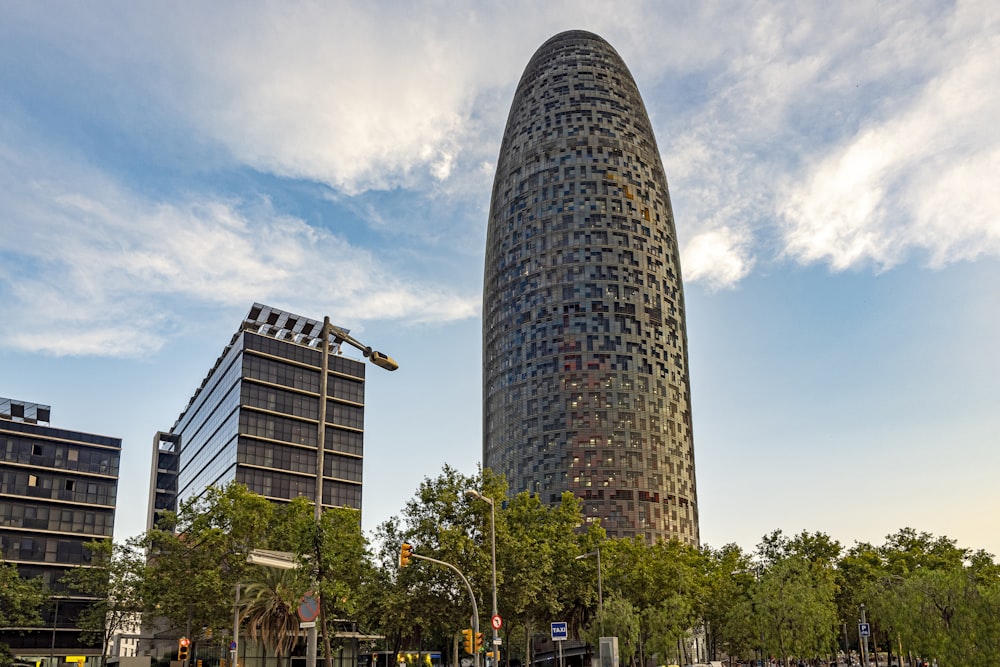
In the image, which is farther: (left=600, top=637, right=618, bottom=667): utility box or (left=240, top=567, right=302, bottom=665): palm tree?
(left=240, top=567, right=302, bottom=665): palm tree

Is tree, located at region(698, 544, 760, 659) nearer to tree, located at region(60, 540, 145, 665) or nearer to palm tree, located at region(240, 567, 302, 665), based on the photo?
palm tree, located at region(240, 567, 302, 665)

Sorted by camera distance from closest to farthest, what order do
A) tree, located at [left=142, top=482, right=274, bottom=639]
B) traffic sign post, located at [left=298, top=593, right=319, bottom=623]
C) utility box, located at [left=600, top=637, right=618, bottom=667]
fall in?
1. traffic sign post, located at [left=298, top=593, right=319, bottom=623]
2. utility box, located at [left=600, top=637, right=618, bottom=667]
3. tree, located at [left=142, top=482, right=274, bottom=639]

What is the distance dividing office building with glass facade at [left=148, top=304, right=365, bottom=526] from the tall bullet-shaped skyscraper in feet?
130

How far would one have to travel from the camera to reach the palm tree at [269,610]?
51.0 meters

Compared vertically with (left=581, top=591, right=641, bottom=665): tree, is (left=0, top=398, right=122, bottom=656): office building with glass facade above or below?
above

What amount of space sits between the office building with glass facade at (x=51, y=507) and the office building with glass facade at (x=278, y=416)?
15049 millimetres

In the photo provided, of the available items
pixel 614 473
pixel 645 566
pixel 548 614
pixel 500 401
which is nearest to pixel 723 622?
pixel 645 566

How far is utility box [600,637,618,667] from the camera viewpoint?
165ft

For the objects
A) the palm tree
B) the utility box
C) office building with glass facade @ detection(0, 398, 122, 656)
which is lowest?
the utility box

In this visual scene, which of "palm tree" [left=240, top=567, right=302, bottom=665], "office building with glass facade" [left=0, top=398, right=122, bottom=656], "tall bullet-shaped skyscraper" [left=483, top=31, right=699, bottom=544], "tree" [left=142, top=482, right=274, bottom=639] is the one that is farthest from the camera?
"tall bullet-shaped skyscraper" [left=483, top=31, right=699, bottom=544]

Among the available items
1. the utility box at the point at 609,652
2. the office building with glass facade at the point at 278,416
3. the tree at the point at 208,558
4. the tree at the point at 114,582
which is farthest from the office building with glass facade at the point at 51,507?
the utility box at the point at 609,652

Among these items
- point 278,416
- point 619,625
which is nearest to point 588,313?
point 278,416

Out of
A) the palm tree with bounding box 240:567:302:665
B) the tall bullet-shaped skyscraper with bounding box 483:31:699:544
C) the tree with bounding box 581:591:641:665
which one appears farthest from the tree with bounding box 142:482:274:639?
the tall bullet-shaped skyscraper with bounding box 483:31:699:544

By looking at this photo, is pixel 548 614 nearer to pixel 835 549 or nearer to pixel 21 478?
pixel 835 549
